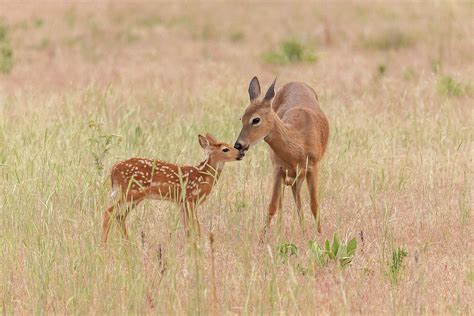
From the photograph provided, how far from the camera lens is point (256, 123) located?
784cm

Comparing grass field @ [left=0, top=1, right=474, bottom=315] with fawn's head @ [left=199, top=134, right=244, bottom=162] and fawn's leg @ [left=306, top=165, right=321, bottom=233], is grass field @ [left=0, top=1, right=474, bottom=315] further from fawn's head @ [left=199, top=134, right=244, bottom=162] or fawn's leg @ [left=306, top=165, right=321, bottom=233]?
fawn's head @ [left=199, top=134, right=244, bottom=162]

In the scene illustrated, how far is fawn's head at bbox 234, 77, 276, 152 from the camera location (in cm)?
775

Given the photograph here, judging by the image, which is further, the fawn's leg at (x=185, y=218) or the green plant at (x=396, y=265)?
the fawn's leg at (x=185, y=218)

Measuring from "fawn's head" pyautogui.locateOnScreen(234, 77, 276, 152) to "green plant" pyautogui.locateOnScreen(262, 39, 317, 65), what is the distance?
10.2 meters

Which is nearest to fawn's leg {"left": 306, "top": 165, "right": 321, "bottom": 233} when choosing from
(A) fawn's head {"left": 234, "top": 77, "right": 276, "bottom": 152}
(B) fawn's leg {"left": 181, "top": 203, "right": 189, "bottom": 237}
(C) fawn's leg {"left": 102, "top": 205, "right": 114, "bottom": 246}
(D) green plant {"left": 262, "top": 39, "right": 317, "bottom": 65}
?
(A) fawn's head {"left": 234, "top": 77, "right": 276, "bottom": 152}

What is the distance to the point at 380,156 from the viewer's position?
33.1ft

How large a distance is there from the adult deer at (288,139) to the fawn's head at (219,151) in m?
0.11

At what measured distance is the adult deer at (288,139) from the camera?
7.84 metres

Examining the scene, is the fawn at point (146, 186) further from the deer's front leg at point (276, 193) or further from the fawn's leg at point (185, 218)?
the deer's front leg at point (276, 193)

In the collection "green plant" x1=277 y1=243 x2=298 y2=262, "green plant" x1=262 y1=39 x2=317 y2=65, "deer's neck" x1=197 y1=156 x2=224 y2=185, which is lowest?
"green plant" x1=277 y1=243 x2=298 y2=262

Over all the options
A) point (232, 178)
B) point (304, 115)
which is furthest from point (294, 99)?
point (232, 178)

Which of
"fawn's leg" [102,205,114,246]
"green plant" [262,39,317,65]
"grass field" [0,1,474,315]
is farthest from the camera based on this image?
"green plant" [262,39,317,65]

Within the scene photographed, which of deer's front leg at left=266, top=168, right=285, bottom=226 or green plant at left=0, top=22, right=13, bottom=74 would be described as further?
green plant at left=0, top=22, right=13, bottom=74

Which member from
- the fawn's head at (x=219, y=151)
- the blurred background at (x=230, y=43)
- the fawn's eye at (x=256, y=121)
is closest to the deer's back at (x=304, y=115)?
the fawn's eye at (x=256, y=121)
